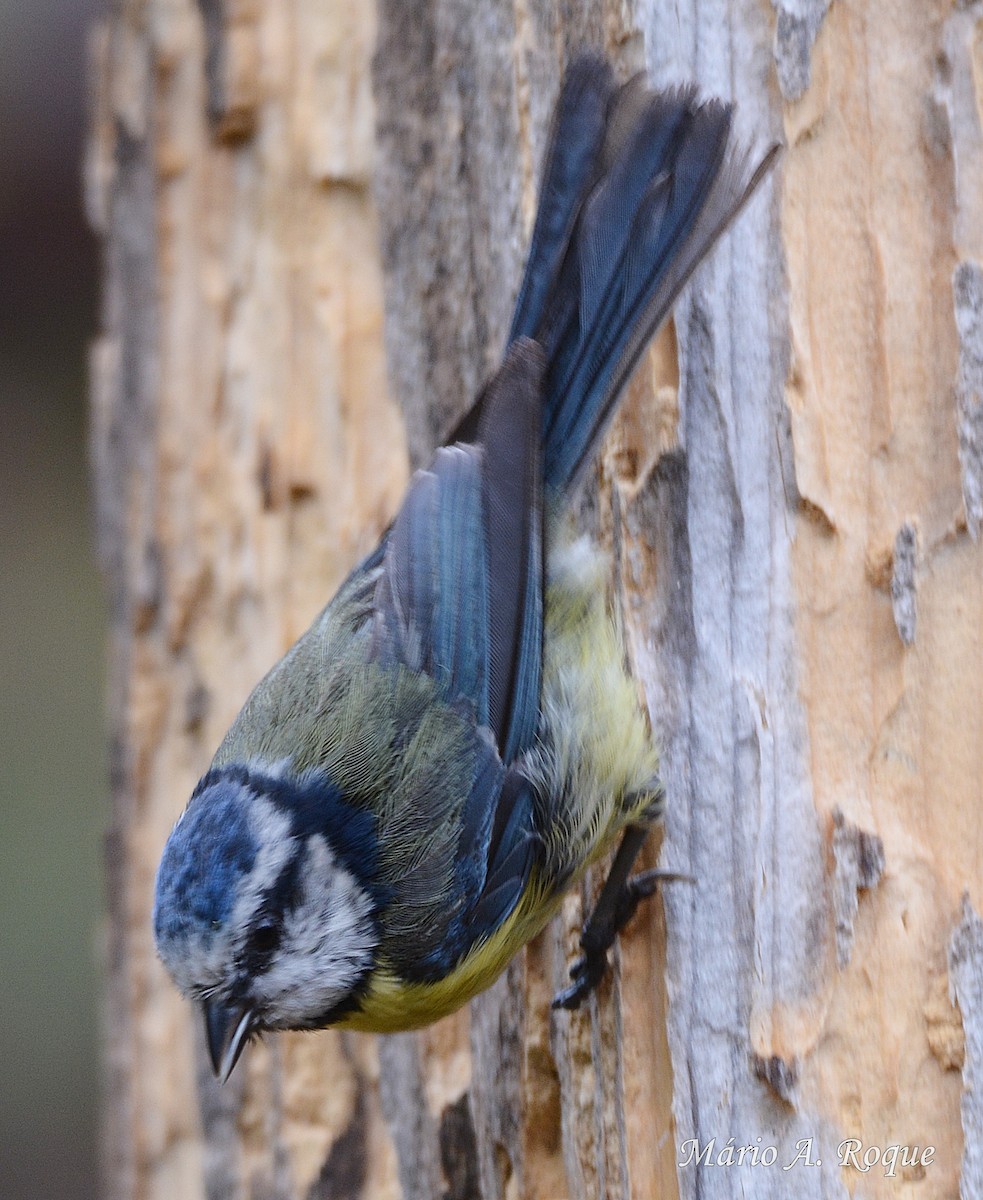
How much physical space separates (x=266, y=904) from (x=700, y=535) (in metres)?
0.80

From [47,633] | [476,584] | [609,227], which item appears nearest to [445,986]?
[476,584]

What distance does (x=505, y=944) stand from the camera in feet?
7.06

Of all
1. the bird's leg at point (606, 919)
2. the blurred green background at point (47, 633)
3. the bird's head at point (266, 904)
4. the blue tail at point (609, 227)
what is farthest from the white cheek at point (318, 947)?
the blurred green background at point (47, 633)

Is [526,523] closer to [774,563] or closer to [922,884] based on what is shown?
[774,563]

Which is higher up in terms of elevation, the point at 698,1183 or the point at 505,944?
the point at 505,944

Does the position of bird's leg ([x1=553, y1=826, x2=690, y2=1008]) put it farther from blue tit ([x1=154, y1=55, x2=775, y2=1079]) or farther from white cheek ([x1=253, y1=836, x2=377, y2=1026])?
white cheek ([x1=253, y1=836, x2=377, y2=1026])

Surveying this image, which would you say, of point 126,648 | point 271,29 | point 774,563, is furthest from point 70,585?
point 774,563

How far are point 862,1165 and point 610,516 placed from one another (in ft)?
3.22

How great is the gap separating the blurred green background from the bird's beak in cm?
391

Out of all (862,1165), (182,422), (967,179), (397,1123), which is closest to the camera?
(862,1165)

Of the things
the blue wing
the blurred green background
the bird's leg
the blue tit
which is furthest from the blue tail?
the blurred green background

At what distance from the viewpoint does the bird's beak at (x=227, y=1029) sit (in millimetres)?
1967

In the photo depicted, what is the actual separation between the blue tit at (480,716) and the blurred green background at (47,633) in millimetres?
3736

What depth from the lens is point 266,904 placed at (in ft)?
6.40
